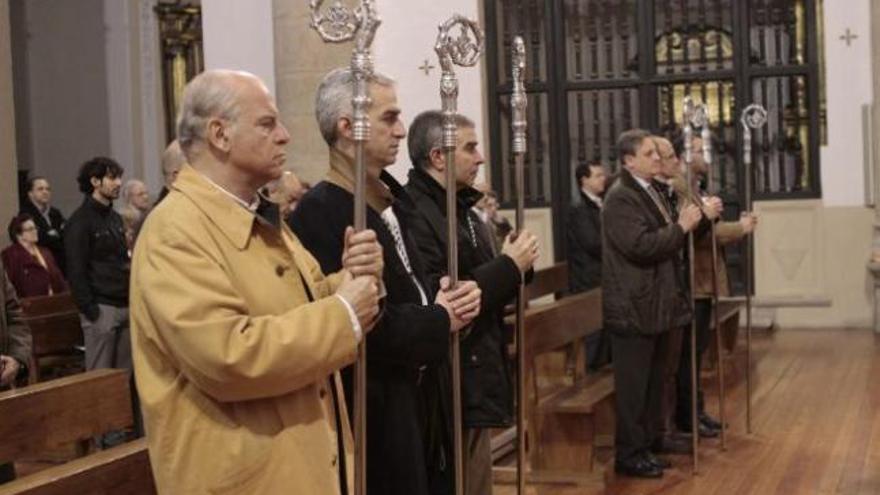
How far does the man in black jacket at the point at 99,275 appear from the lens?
22.6 feet

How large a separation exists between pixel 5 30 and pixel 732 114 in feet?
20.6

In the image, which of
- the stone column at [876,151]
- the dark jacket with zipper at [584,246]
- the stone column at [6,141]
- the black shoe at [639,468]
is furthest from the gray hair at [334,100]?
the stone column at [876,151]

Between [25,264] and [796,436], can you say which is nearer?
[796,436]

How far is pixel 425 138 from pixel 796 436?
3.89m

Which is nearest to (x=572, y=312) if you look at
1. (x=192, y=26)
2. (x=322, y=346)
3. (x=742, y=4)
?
(x=322, y=346)

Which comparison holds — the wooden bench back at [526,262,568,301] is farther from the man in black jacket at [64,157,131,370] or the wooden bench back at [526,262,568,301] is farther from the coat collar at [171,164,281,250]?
the coat collar at [171,164,281,250]

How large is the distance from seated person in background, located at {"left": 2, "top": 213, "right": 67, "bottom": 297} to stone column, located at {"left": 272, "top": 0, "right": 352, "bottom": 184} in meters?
1.78

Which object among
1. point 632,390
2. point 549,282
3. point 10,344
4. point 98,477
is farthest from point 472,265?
point 549,282

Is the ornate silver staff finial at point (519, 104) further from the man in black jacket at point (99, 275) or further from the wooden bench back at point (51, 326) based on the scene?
the wooden bench back at point (51, 326)

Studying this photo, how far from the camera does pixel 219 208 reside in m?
2.74

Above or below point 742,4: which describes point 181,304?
below

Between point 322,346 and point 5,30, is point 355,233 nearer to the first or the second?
point 322,346

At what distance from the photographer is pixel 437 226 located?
13.3 ft

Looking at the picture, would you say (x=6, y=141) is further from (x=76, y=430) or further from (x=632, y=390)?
(x=76, y=430)
